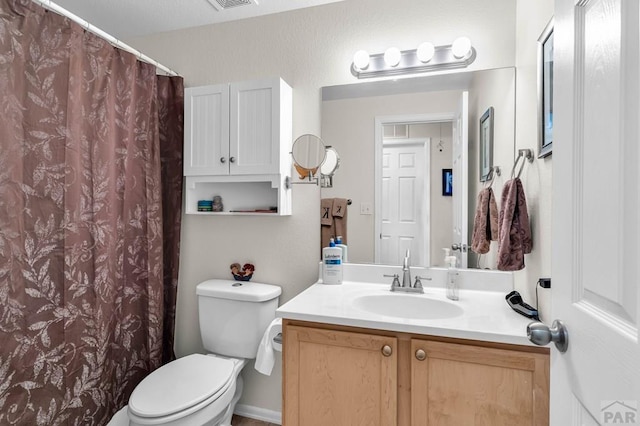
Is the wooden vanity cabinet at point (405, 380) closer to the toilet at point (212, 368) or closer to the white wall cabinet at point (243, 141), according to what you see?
the toilet at point (212, 368)

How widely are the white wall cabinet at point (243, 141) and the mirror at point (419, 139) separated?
0.82 ft

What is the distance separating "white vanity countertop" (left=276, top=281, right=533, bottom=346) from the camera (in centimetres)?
107

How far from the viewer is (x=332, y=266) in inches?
66.1

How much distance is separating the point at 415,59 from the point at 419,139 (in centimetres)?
38

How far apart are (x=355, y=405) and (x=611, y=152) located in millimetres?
1084

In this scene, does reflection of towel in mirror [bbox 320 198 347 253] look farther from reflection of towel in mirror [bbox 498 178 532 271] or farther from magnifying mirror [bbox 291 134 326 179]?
reflection of towel in mirror [bbox 498 178 532 271]

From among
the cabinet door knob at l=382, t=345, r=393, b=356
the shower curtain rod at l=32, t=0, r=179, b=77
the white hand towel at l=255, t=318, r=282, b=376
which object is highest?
the shower curtain rod at l=32, t=0, r=179, b=77

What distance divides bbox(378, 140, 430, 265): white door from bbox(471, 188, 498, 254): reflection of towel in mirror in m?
0.25

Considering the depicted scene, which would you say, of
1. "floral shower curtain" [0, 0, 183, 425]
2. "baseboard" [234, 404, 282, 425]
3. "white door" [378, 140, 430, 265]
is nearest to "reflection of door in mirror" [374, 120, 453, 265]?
"white door" [378, 140, 430, 265]

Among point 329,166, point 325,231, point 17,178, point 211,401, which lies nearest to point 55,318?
point 17,178

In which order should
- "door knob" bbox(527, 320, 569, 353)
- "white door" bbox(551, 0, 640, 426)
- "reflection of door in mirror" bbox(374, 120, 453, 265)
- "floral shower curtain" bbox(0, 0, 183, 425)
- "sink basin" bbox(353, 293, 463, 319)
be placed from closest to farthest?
"white door" bbox(551, 0, 640, 426)
"door knob" bbox(527, 320, 569, 353)
"floral shower curtain" bbox(0, 0, 183, 425)
"sink basin" bbox(353, 293, 463, 319)
"reflection of door in mirror" bbox(374, 120, 453, 265)

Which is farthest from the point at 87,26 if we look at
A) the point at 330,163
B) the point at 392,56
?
the point at 392,56

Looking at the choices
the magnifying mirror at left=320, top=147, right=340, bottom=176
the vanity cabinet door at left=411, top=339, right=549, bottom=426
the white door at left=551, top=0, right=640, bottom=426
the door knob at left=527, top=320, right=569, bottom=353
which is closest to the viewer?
the white door at left=551, top=0, right=640, bottom=426

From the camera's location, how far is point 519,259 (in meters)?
1.25
